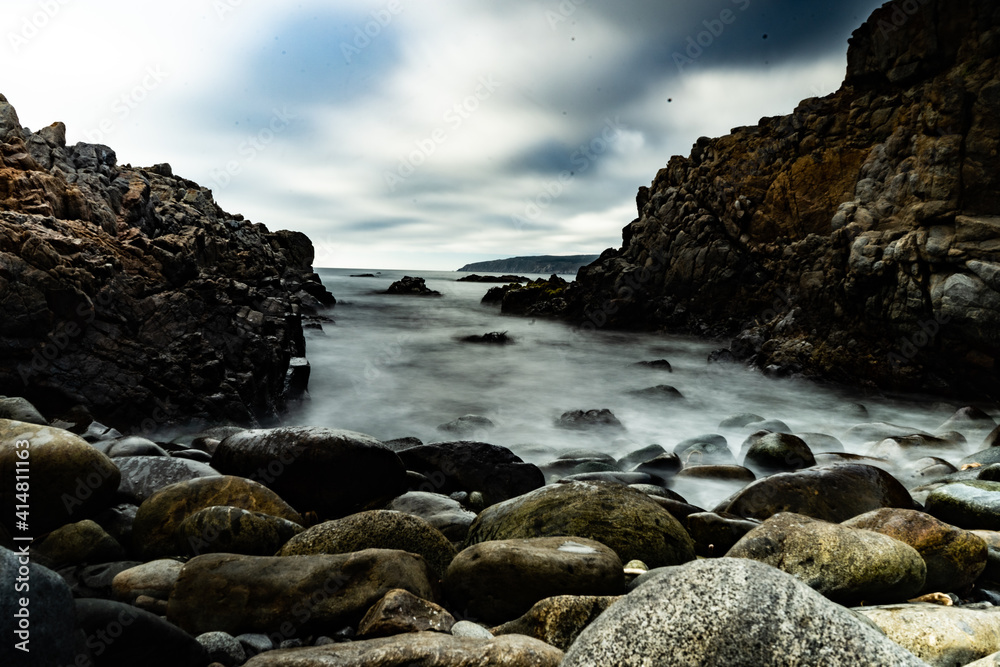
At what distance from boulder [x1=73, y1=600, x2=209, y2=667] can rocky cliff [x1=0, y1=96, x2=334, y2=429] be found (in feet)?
21.8

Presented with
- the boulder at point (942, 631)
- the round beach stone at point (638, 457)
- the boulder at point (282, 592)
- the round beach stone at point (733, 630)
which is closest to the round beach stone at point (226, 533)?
the boulder at point (282, 592)

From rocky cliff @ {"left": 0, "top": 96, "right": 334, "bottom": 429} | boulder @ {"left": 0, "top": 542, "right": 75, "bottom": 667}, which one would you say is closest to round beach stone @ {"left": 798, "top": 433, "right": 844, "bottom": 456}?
rocky cliff @ {"left": 0, "top": 96, "right": 334, "bottom": 429}

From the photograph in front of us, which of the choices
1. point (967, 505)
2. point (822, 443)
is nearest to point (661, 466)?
point (967, 505)

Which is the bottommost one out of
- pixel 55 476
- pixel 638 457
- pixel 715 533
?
pixel 638 457

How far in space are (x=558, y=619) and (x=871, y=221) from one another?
15.3 m

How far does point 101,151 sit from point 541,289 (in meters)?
25.7

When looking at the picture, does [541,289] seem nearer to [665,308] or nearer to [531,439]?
[665,308]

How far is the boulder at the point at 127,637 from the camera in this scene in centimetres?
219

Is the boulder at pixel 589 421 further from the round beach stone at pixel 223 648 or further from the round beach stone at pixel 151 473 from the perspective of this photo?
the round beach stone at pixel 223 648

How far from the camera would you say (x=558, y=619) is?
2.90 metres

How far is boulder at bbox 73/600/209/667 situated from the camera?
7.20 feet

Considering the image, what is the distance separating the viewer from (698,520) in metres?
4.72

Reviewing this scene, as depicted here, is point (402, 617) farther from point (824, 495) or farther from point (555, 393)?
point (555, 393)

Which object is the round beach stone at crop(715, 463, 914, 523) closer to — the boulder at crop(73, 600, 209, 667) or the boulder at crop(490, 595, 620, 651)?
the boulder at crop(490, 595, 620, 651)
